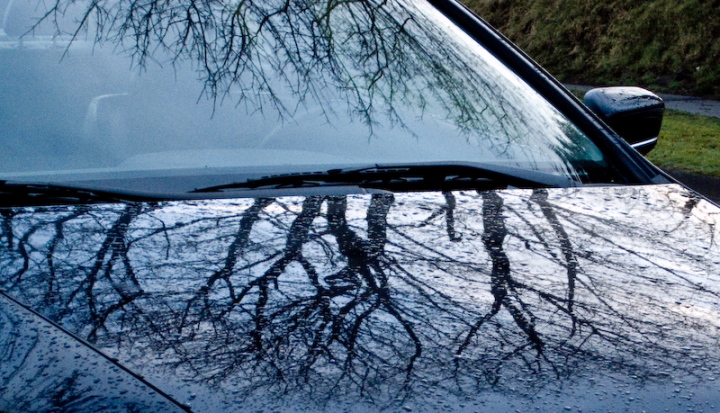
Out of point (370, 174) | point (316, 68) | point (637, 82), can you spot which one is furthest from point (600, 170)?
point (637, 82)

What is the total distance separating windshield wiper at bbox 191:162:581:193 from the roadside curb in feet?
30.3

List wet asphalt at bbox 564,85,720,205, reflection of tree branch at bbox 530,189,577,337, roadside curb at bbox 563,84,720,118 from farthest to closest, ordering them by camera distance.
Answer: roadside curb at bbox 563,84,720,118, wet asphalt at bbox 564,85,720,205, reflection of tree branch at bbox 530,189,577,337

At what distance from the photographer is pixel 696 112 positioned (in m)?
10.7

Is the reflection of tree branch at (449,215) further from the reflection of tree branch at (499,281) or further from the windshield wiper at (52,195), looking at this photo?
the windshield wiper at (52,195)

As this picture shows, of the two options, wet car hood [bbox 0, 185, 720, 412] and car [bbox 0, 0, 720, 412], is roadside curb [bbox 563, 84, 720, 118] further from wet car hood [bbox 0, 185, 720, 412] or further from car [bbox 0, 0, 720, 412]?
wet car hood [bbox 0, 185, 720, 412]

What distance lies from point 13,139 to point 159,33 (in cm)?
45

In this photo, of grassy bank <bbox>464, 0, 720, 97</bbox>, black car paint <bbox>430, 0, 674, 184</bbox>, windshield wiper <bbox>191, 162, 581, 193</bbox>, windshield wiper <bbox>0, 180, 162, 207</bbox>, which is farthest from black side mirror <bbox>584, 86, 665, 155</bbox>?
grassy bank <bbox>464, 0, 720, 97</bbox>

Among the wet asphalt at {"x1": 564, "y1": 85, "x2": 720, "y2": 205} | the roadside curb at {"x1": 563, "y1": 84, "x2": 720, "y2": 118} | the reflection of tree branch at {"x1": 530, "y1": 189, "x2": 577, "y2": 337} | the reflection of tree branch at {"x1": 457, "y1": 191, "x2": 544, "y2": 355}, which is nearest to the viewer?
the reflection of tree branch at {"x1": 457, "y1": 191, "x2": 544, "y2": 355}

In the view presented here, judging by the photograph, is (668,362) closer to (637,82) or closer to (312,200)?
(312,200)

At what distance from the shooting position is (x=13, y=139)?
1.97 m

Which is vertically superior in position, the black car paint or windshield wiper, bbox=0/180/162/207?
the black car paint

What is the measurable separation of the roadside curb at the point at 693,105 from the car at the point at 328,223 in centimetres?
883

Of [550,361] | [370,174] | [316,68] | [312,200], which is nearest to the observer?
[550,361]

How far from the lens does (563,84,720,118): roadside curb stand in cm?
1070
